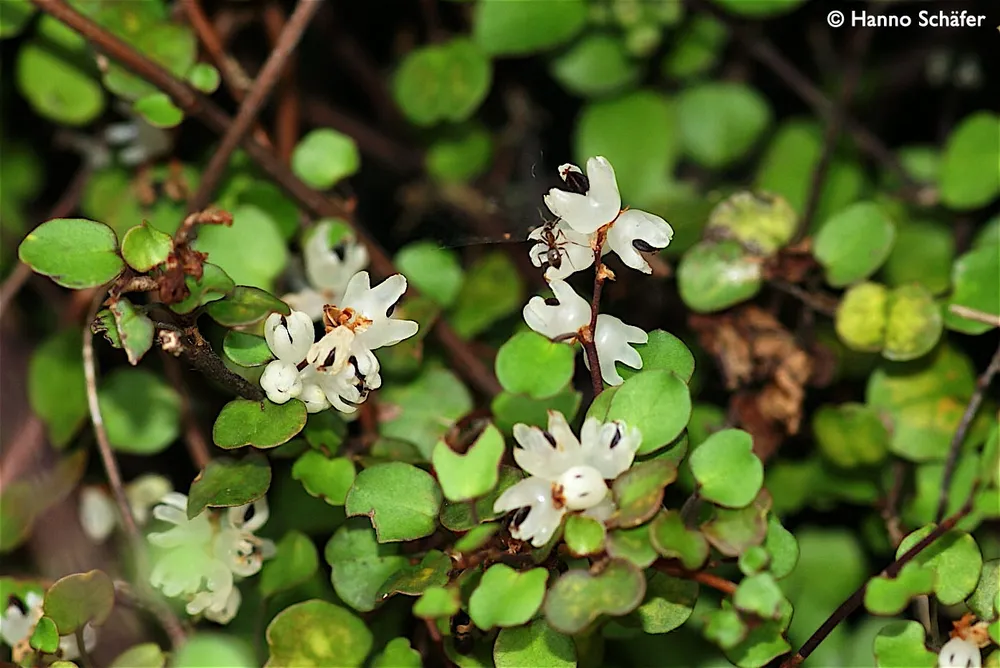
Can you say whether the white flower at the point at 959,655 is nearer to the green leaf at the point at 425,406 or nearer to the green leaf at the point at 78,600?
the green leaf at the point at 425,406

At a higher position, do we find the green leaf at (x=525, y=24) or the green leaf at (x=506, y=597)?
the green leaf at (x=525, y=24)

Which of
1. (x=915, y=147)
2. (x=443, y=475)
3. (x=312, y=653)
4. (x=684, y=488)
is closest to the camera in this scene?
(x=443, y=475)

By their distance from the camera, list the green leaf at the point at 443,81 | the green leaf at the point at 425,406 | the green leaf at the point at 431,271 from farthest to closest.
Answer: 1. the green leaf at the point at 443,81
2. the green leaf at the point at 431,271
3. the green leaf at the point at 425,406

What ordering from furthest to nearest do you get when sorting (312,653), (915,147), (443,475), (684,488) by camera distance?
(915,147)
(684,488)
(312,653)
(443,475)

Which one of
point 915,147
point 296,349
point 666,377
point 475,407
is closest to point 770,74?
point 915,147

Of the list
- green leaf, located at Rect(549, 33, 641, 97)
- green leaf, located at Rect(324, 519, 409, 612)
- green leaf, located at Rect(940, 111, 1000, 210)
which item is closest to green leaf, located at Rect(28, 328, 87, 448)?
green leaf, located at Rect(324, 519, 409, 612)

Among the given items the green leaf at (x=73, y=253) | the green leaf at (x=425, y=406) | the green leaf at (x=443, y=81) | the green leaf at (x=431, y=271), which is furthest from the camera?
the green leaf at (x=443, y=81)

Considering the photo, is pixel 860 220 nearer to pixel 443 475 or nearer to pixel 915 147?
pixel 915 147

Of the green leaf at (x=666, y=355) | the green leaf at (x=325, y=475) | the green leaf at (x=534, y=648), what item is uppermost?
the green leaf at (x=666, y=355)

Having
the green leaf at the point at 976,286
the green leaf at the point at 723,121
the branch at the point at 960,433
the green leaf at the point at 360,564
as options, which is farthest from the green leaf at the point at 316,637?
the green leaf at the point at 723,121
